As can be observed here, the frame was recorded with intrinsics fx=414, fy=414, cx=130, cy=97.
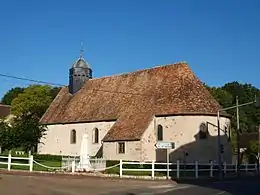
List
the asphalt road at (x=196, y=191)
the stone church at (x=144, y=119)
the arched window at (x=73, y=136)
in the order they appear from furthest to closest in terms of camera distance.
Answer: the arched window at (x=73, y=136) → the stone church at (x=144, y=119) → the asphalt road at (x=196, y=191)

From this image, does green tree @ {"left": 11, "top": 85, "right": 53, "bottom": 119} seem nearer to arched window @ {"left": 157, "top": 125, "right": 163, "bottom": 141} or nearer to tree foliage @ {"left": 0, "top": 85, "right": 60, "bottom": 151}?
tree foliage @ {"left": 0, "top": 85, "right": 60, "bottom": 151}

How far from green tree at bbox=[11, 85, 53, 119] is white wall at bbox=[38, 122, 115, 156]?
23184 millimetres

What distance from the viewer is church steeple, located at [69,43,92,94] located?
5828cm

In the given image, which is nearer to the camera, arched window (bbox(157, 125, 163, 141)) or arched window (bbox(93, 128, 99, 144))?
arched window (bbox(157, 125, 163, 141))

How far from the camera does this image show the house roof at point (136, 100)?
4378 cm

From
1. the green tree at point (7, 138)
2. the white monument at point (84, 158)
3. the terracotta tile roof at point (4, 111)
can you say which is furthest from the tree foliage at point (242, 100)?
the terracotta tile roof at point (4, 111)

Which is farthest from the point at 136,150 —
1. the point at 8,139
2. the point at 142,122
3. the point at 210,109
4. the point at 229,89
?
the point at 229,89

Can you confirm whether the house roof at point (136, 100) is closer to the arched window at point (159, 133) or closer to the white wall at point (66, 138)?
the white wall at point (66, 138)

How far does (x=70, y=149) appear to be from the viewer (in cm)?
5294

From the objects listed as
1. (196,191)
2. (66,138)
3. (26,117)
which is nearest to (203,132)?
(66,138)

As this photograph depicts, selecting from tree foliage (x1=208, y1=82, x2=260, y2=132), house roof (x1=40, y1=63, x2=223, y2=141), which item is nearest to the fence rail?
house roof (x1=40, y1=63, x2=223, y2=141)

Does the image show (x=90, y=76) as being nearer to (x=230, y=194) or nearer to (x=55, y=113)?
(x=55, y=113)

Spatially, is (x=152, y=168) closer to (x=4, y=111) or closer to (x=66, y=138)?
(x=66, y=138)

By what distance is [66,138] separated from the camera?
176 ft
